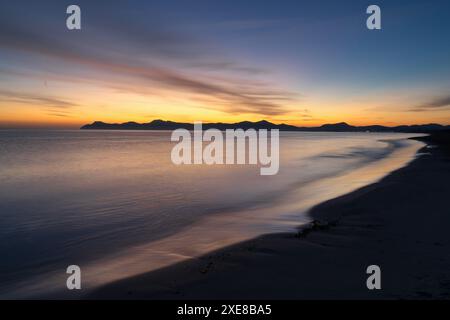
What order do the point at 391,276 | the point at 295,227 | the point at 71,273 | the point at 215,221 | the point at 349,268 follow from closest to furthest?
the point at 391,276 → the point at 349,268 → the point at 71,273 → the point at 295,227 → the point at 215,221

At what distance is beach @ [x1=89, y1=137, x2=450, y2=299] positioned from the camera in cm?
616

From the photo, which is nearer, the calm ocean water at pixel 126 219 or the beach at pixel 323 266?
the beach at pixel 323 266

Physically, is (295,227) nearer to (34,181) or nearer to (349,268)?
(349,268)

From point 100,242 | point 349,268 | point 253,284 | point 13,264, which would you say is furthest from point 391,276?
point 13,264

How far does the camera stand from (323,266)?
7316 millimetres

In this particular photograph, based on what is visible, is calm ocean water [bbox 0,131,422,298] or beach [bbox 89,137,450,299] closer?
beach [bbox 89,137,450,299]

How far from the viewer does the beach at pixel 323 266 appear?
6.16m

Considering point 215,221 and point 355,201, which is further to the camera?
point 355,201

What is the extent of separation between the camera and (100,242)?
10.7 meters

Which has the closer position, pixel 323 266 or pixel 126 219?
pixel 323 266

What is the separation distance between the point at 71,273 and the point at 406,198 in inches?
571
